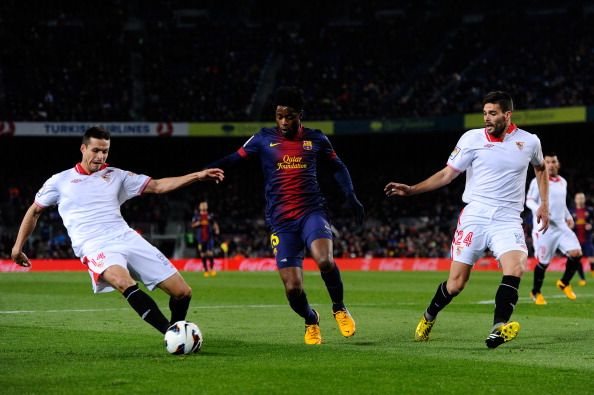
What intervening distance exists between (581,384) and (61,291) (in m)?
16.0

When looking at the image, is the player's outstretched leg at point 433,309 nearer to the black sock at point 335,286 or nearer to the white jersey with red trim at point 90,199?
the black sock at point 335,286

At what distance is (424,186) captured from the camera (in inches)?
386

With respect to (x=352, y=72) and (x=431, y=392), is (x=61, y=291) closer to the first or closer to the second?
(x=431, y=392)

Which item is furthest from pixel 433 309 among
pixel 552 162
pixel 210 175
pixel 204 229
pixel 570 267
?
pixel 204 229

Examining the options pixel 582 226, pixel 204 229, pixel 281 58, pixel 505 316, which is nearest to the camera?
pixel 505 316

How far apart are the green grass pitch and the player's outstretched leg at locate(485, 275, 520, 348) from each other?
130 millimetres

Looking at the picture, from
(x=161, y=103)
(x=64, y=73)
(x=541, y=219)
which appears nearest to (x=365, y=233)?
(x=161, y=103)

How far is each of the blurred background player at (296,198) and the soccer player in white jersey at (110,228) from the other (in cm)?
108

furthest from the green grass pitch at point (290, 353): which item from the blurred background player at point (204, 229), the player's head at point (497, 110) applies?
the blurred background player at point (204, 229)

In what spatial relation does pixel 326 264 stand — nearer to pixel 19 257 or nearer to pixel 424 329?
pixel 424 329

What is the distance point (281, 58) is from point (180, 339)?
42.5m

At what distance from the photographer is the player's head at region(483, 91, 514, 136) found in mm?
9594

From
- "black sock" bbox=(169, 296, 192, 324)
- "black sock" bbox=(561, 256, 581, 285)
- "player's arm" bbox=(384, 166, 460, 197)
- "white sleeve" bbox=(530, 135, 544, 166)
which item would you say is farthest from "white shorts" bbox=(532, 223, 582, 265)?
"black sock" bbox=(169, 296, 192, 324)

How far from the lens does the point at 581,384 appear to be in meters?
6.94
